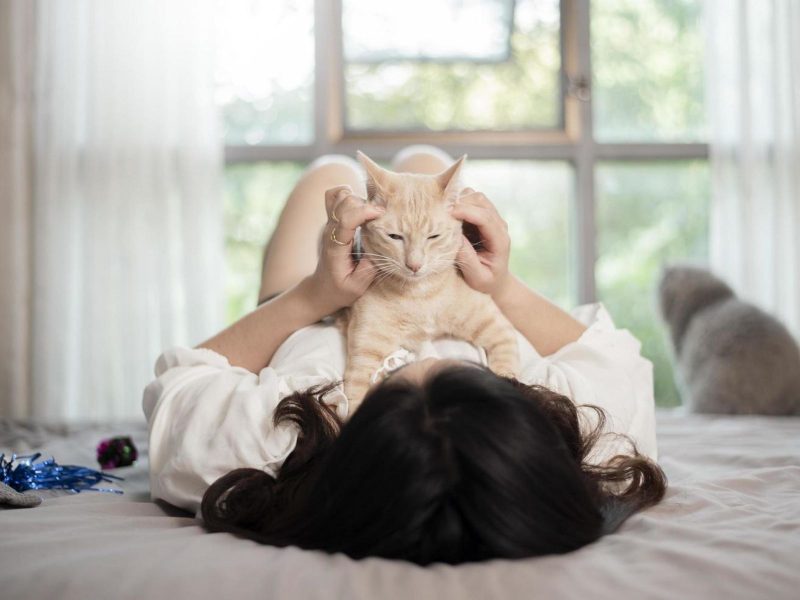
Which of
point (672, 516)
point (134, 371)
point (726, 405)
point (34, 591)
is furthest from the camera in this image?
point (134, 371)

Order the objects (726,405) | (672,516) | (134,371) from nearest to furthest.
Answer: (672,516), (726,405), (134,371)

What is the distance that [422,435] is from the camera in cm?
87

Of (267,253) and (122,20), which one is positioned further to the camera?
(122,20)

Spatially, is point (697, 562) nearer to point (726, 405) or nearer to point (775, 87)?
point (726, 405)

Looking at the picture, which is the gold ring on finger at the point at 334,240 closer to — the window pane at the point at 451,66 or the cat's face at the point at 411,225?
the cat's face at the point at 411,225

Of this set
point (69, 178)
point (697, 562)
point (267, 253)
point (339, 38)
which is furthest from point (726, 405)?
point (69, 178)

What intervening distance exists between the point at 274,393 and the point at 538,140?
273cm

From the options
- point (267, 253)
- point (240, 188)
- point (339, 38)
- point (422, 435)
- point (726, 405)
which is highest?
point (339, 38)

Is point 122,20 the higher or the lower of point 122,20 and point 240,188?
the higher

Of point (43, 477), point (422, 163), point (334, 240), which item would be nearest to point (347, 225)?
point (334, 240)

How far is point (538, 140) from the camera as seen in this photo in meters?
3.62

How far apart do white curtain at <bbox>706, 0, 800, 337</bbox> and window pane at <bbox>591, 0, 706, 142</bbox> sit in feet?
0.60

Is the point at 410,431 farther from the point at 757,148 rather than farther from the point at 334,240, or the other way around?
the point at 757,148

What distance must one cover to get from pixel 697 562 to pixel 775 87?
10.6 ft
